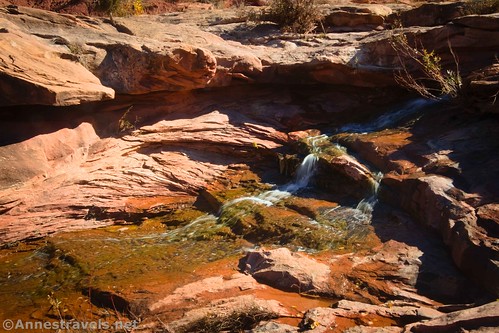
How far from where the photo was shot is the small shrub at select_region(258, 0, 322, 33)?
10516 mm

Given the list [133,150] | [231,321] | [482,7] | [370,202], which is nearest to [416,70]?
[482,7]

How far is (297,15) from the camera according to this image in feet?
34.7

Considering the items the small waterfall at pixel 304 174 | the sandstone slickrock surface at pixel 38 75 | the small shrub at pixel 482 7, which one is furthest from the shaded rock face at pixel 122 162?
the small shrub at pixel 482 7

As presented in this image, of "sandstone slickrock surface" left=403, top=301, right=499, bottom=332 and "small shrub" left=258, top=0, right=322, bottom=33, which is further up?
"small shrub" left=258, top=0, right=322, bottom=33

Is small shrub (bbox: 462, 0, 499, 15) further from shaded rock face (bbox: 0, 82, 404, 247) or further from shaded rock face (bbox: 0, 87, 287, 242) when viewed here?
shaded rock face (bbox: 0, 87, 287, 242)

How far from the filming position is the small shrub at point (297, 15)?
10.5 metres

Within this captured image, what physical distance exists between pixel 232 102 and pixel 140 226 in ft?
10.3

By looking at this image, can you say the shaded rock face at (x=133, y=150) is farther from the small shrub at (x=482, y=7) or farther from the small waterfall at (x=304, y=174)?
the small shrub at (x=482, y=7)

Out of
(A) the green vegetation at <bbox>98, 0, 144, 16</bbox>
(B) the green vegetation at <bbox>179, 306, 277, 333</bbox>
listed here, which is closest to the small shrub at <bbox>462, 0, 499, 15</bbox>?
(B) the green vegetation at <bbox>179, 306, 277, 333</bbox>

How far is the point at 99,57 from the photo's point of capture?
7766 mm

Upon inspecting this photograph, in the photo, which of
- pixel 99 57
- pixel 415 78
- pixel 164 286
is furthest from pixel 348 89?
pixel 164 286

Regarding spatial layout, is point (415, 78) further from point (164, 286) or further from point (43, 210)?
point (43, 210)

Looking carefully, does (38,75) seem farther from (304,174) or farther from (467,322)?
(467,322)

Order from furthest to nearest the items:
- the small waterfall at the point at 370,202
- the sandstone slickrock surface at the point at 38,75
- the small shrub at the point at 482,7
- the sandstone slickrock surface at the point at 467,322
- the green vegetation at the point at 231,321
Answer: the small shrub at the point at 482,7
the small waterfall at the point at 370,202
the sandstone slickrock surface at the point at 38,75
the green vegetation at the point at 231,321
the sandstone slickrock surface at the point at 467,322
